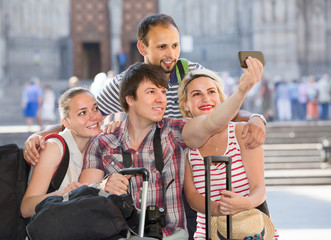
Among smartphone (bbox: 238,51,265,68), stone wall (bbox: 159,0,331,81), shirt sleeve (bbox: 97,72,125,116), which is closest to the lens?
smartphone (bbox: 238,51,265,68)

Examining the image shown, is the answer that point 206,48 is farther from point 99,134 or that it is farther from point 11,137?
point 99,134

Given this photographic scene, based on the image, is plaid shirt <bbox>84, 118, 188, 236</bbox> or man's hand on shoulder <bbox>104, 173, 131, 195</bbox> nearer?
man's hand on shoulder <bbox>104, 173, 131, 195</bbox>

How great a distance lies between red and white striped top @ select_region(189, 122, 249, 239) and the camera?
297cm

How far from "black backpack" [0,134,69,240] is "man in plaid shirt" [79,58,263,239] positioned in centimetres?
22

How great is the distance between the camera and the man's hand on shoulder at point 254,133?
114 inches

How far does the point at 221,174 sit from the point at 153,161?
1.31ft

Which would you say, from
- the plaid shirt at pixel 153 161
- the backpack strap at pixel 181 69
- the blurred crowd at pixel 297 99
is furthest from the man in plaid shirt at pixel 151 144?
the blurred crowd at pixel 297 99

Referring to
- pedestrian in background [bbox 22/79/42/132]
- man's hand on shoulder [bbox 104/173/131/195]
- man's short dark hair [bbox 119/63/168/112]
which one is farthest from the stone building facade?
man's hand on shoulder [bbox 104/173/131/195]

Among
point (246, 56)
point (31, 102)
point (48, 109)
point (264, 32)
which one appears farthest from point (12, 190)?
point (264, 32)

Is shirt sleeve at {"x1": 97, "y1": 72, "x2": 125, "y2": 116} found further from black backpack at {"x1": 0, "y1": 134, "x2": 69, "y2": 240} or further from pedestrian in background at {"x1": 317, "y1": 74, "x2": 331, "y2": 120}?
pedestrian in background at {"x1": 317, "y1": 74, "x2": 331, "y2": 120}

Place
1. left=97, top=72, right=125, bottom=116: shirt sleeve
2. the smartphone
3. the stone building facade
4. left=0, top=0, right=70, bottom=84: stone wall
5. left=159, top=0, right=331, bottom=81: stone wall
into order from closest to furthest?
the smartphone
left=97, top=72, right=125, bottom=116: shirt sleeve
left=159, top=0, right=331, bottom=81: stone wall
the stone building facade
left=0, top=0, right=70, bottom=84: stone wall

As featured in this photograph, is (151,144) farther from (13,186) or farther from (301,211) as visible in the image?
(301,211)

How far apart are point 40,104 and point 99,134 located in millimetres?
11712

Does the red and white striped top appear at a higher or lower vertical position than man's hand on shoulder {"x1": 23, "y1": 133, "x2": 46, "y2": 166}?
lower
